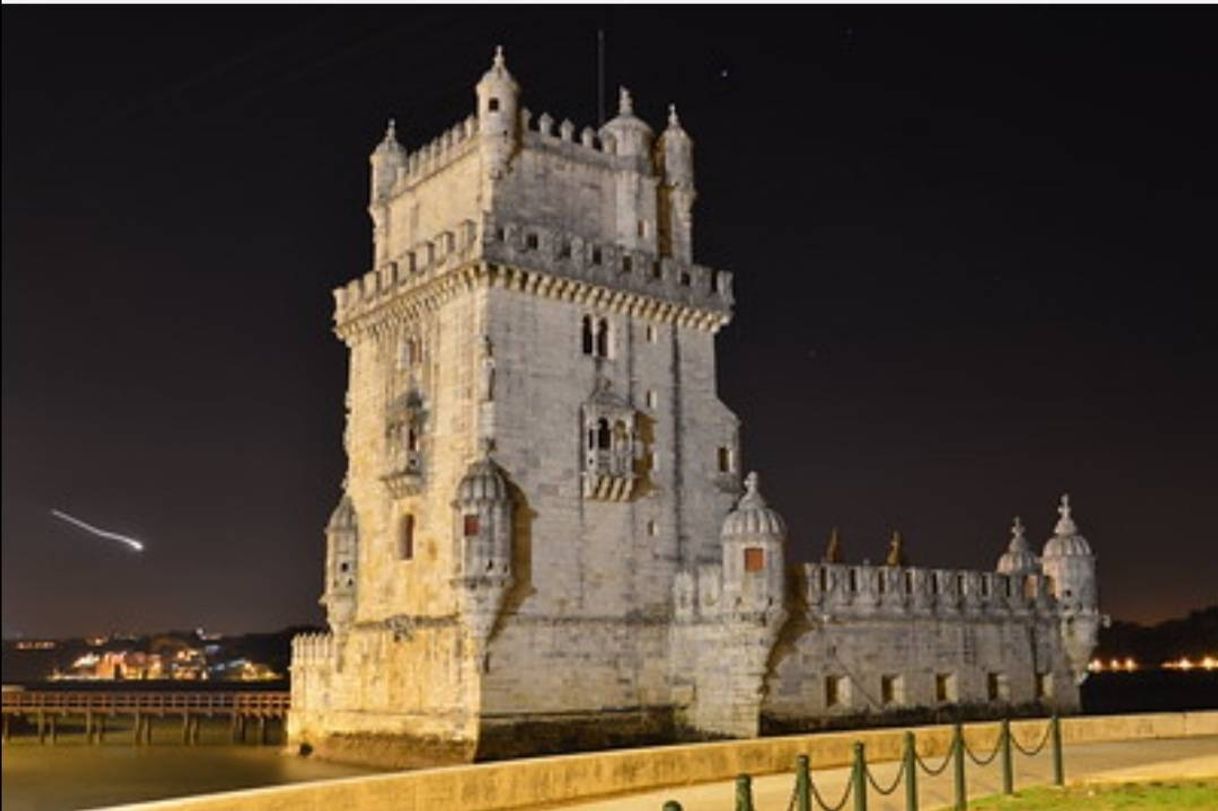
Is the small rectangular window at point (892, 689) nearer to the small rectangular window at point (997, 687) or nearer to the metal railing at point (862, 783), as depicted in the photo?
the small rectangular window at point (997, 687)

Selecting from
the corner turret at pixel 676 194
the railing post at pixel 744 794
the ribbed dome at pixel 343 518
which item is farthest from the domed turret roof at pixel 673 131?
the railing post at pixel 744 794

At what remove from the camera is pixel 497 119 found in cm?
4134

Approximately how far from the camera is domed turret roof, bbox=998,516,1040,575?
48.9m

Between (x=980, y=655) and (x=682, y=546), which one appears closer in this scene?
(x=682, y=546)

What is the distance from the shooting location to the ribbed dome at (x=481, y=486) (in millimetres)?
37812

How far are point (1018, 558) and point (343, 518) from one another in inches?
916

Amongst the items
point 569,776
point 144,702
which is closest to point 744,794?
point 569,776

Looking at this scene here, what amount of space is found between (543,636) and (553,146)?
14.8m

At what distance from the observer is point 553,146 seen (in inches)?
1687

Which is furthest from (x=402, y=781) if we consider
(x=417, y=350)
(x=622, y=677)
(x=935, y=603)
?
(x=935, y=603)

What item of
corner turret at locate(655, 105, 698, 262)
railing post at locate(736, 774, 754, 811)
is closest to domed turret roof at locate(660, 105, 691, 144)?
corner turret at locate(655, 105, 698, 262)

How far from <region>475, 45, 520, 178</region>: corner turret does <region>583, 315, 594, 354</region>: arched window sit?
4991mm

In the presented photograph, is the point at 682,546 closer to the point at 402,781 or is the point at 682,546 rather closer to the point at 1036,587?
the point at 1036,587

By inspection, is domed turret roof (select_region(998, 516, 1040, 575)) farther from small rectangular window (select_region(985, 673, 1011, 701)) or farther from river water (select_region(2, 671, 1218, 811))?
river water (select_region(2, 671, 1218, 811))
